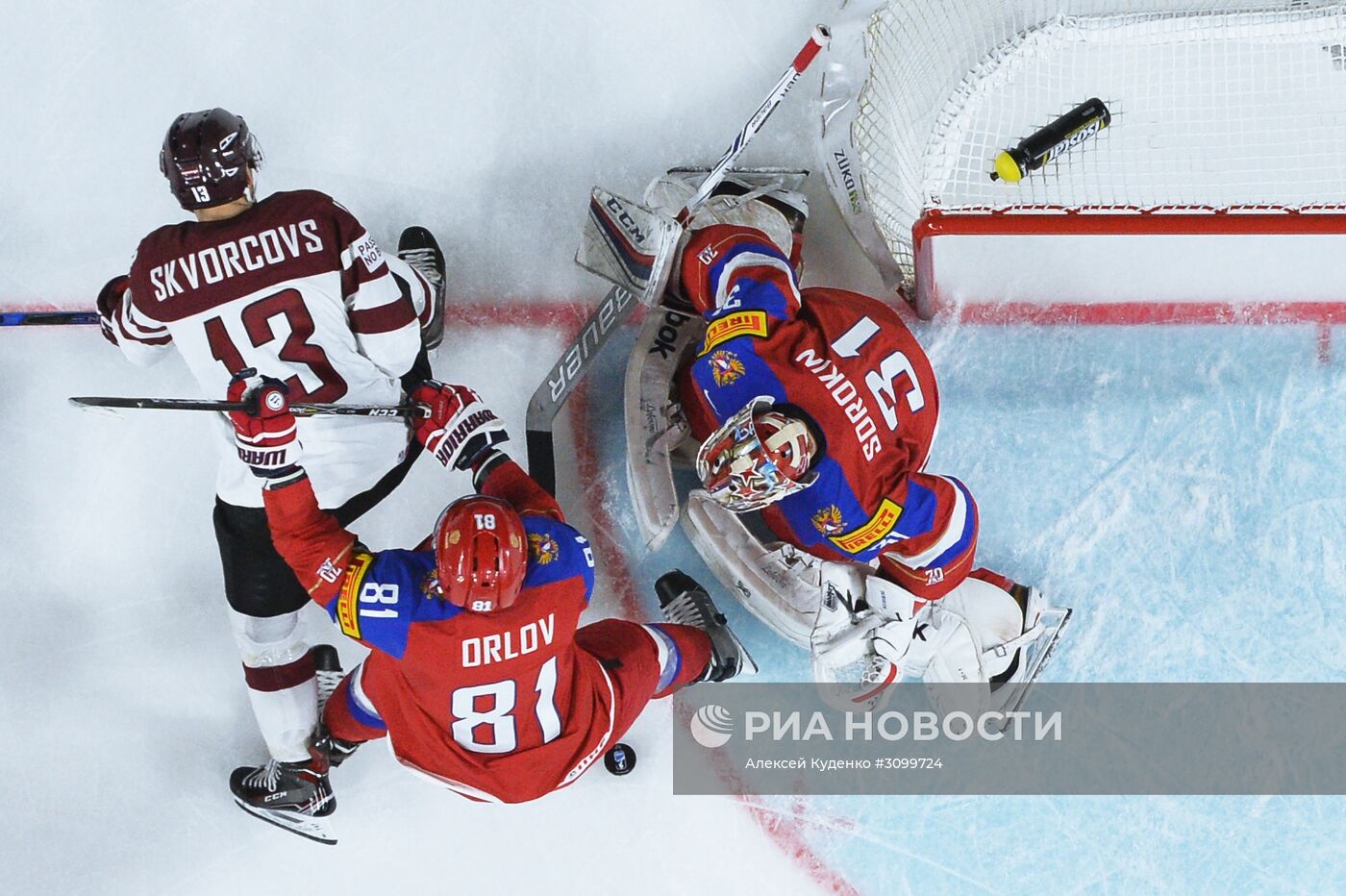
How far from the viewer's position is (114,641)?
3275 millimetres

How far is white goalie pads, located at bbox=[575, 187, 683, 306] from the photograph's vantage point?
2924 millimetres

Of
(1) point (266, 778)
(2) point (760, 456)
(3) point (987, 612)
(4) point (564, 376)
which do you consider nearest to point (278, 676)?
(1) point (266, 778)

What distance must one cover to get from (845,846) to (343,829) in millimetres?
1531

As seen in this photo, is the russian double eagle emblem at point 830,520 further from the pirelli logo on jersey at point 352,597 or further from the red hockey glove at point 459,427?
the pirelli logo on jersey at point 352,597

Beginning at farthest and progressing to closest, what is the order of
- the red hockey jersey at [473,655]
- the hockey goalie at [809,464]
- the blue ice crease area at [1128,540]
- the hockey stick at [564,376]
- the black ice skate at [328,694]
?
the blue ice crease area at [1128,540], the hockey stick at [564,376], the black ice skate at [328,694], the hockey goalie at [809,464], the red hockey jersey at [473,655]

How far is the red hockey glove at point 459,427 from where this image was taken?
8.89ft

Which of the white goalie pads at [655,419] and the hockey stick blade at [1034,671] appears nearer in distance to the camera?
the white goalie pads at [655,419]

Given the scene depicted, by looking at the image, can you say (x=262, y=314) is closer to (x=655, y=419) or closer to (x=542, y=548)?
(x=542, y=548)

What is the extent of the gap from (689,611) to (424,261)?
1.28 m

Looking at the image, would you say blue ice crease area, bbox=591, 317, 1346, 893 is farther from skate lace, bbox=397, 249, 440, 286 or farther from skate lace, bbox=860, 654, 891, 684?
skate lace, bbox=397, 249, 440, 286

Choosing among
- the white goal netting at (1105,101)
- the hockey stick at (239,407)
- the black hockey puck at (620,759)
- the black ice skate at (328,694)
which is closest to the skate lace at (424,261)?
the hockey stick at (239,407)

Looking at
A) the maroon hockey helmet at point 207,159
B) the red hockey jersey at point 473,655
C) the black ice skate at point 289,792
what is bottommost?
the black ice skate at point 289,792

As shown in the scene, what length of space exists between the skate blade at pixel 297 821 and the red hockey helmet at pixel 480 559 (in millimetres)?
1263

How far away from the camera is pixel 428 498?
3.27 metres
